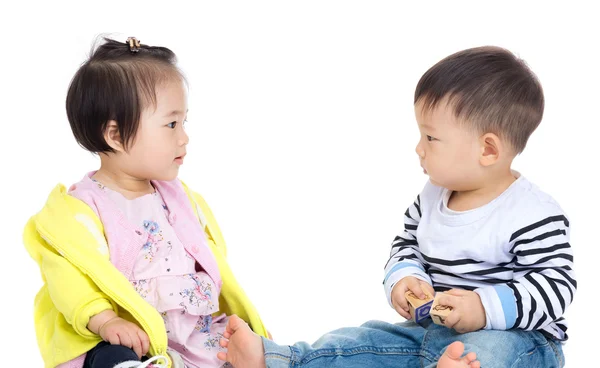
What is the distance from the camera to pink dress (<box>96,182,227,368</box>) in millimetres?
2322

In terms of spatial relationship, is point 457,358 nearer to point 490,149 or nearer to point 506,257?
point 506,257

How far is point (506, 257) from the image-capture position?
7.28 feet

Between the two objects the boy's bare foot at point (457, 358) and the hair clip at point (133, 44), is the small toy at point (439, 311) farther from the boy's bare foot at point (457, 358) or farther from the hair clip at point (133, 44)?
the hair clip at point (133, 44)

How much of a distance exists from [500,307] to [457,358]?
19 cm

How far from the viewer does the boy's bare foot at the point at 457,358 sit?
202cm

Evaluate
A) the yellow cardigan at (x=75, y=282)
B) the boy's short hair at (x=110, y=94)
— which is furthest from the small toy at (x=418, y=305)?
the boy's short hair at (x=110, y=94)

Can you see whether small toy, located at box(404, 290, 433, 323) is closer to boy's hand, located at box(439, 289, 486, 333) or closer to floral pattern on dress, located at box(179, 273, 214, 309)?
boy's hand, located at box(439, 289, 486, 333)

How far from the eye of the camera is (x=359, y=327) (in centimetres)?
246

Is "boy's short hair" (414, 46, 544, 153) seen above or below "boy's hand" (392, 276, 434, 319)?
above

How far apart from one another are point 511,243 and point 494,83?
0.40 meters

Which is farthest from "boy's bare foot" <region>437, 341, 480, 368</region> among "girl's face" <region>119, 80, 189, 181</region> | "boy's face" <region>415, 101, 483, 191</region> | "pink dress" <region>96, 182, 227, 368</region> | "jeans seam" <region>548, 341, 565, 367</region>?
"girl's face" <region>119, 80, 189, 181</region>

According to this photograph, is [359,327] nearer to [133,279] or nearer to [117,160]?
[133,279]

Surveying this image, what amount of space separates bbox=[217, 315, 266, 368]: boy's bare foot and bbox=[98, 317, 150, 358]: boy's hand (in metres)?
0.22

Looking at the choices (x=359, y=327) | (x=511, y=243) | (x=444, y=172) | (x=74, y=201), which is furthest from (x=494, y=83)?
(x=74, y=201)
